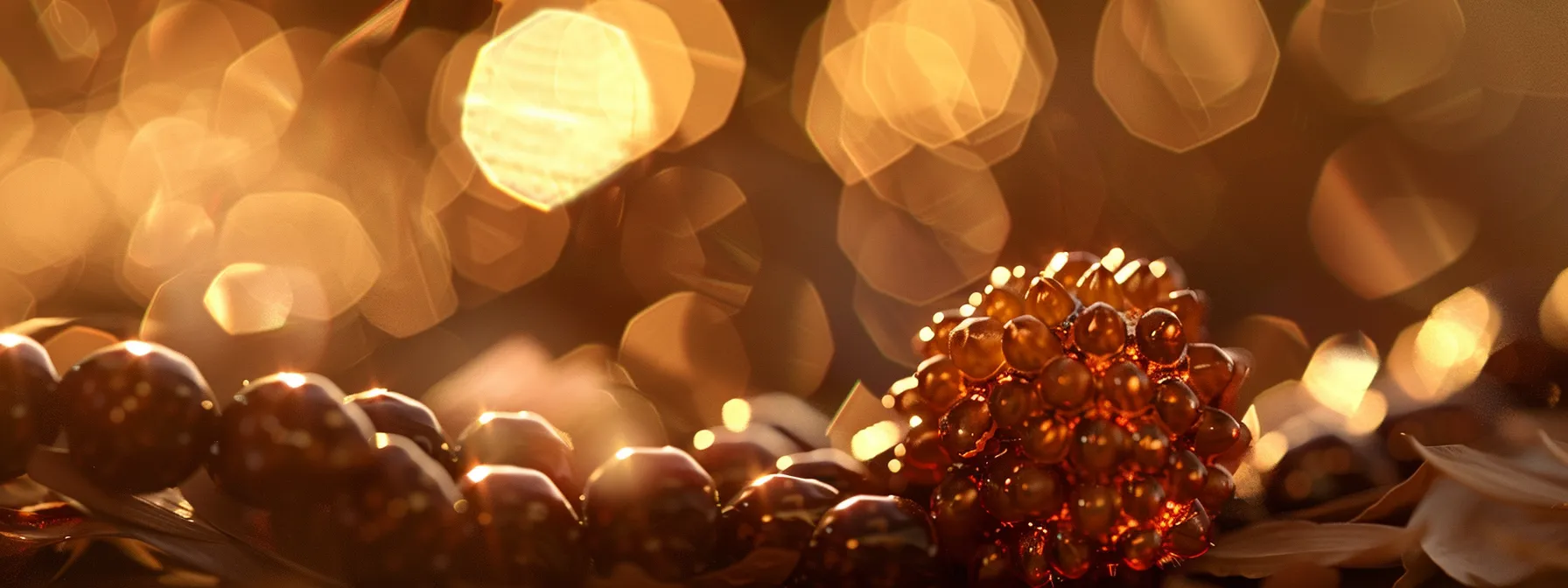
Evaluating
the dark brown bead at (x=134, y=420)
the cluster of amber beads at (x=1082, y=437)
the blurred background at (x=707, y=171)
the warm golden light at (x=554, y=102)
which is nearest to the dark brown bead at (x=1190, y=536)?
the cluster of amber beads at (x=1082, y=437)

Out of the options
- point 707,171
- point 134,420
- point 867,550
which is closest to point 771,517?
point 867,550

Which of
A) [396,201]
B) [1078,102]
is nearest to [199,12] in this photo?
[396,201]

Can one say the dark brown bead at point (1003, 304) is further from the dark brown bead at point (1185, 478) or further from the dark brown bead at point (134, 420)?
the dark brown bead at point (134, 420)

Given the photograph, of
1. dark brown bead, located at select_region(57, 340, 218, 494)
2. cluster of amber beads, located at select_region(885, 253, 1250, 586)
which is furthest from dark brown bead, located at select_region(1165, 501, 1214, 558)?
dark brown bead, located at select_region(57, 340, 218, 494)

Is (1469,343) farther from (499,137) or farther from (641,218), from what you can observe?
(499,137)

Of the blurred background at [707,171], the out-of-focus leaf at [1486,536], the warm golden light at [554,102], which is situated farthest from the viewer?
the warm golden light at [554,102]

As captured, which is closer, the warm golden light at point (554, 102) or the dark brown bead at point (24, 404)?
the dark brown bead at point (24, 404)
